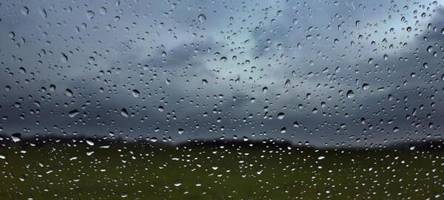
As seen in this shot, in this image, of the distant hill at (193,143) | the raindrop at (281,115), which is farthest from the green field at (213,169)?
the raindrop at (281,115)

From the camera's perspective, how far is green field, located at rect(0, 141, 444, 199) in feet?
7.73

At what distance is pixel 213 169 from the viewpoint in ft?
9.06

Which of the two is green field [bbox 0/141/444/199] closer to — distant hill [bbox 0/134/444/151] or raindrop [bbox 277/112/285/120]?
distant hill [bbox 0/134/444/151]

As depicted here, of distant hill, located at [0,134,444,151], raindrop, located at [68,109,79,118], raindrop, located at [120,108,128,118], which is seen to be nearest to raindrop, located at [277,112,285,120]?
distant hill, located at [0,134,444,151]

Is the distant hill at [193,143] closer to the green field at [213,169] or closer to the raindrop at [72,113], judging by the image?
the green field at [213,169]

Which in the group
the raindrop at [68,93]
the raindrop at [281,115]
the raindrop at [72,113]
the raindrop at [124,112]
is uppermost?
the raindrop at [281,115]

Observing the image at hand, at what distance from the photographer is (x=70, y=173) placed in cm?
240

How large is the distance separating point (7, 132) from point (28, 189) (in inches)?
12.6

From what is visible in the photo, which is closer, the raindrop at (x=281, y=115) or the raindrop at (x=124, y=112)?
the raindrop at (x=124, y=112)

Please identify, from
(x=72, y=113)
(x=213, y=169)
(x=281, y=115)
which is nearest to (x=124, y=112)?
(x=72, y=113)

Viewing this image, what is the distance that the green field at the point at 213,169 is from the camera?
2.36 meters

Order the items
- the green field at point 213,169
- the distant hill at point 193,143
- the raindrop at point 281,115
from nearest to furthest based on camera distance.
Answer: the distant hill at point 193,143
the green field at point 213,169
the raindrop at point 281,115

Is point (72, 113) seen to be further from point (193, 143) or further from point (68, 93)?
point (193, 143)

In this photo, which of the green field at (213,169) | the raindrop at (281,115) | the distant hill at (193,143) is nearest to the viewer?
the distant hill at (193,143)
